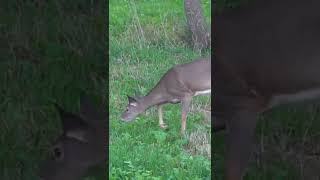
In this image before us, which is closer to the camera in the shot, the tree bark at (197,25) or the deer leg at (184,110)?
the deer leg at (184,110)

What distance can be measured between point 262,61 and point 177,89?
2654 mm

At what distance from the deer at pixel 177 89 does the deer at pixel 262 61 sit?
6.21ft

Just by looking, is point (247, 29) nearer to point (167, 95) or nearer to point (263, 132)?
point (263, 132)

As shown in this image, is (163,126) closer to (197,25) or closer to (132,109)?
(132,109)

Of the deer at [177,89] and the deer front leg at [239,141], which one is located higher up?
the deer at [177,89]

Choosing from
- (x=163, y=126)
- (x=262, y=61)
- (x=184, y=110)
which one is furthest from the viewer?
(x=184, y=110)

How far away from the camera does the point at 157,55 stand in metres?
6.18
